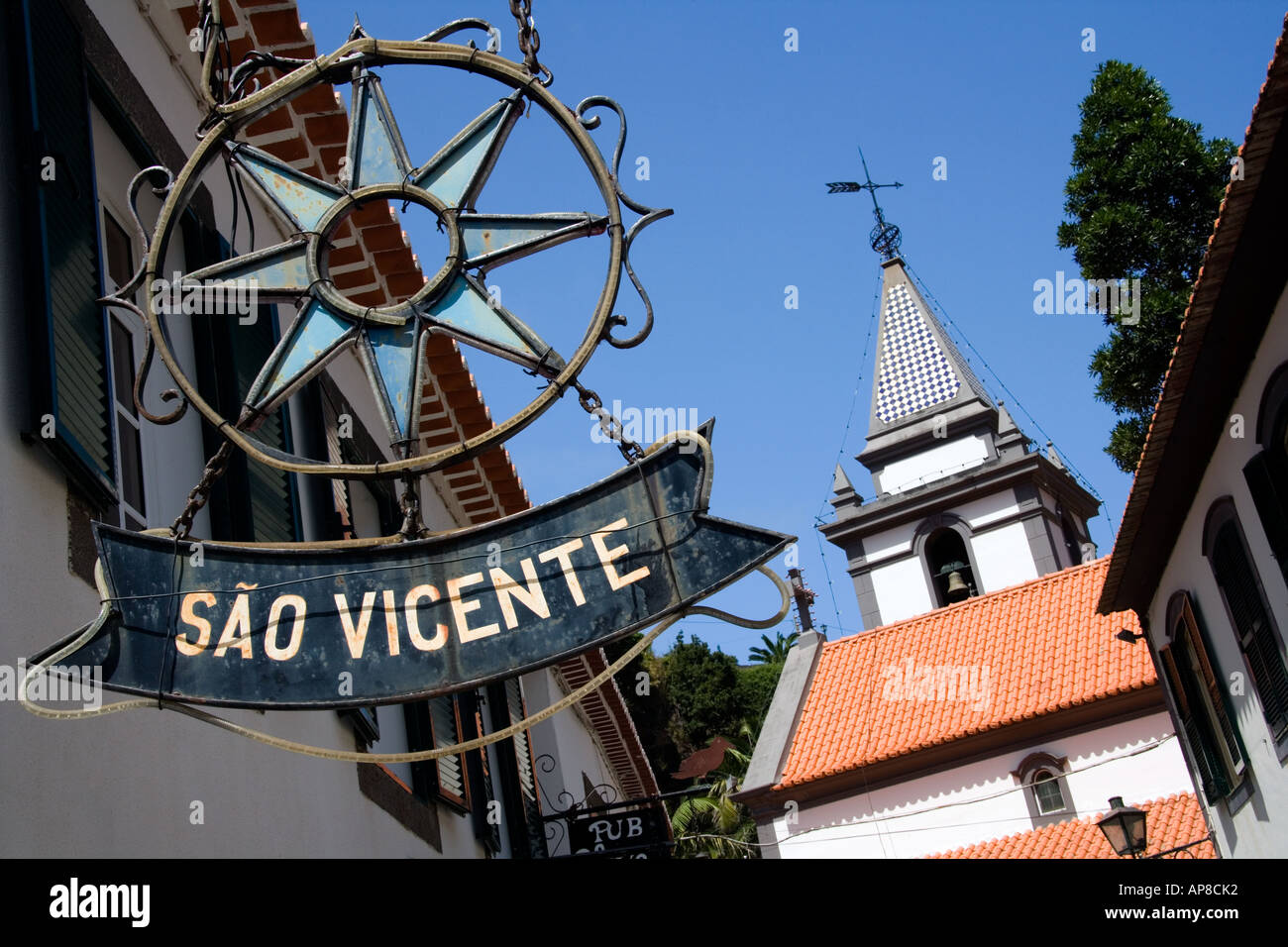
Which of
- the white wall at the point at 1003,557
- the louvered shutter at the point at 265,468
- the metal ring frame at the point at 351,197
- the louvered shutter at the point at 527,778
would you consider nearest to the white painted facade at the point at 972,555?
the white wall at the point at 1003,557

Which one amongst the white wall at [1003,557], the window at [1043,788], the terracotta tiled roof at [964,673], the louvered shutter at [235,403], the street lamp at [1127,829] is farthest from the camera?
the white wall at [1003,557]

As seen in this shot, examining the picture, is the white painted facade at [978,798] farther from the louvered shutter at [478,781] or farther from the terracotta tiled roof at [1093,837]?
the louvered shutter at [478,781]

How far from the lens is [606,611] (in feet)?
12.7

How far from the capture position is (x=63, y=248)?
18.0 feet

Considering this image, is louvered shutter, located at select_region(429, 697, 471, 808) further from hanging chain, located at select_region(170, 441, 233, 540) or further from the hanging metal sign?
the hanging metal sign

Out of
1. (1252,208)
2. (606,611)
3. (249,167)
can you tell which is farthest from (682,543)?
(1252,208)

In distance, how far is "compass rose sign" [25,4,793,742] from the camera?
152 inches

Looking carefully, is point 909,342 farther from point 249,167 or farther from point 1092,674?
point 249,167

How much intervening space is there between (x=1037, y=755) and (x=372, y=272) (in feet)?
59.3

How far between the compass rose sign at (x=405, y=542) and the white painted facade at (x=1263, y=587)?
22.4 feet

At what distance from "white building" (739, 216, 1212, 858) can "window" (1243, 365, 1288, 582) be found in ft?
33.0

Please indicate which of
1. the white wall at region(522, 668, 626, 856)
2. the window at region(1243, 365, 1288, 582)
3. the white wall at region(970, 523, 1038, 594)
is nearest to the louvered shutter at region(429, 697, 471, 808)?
the white wall at region(522, 668, 626, 856)

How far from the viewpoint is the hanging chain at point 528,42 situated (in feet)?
15.1

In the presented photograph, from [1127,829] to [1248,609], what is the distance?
10.8ft
